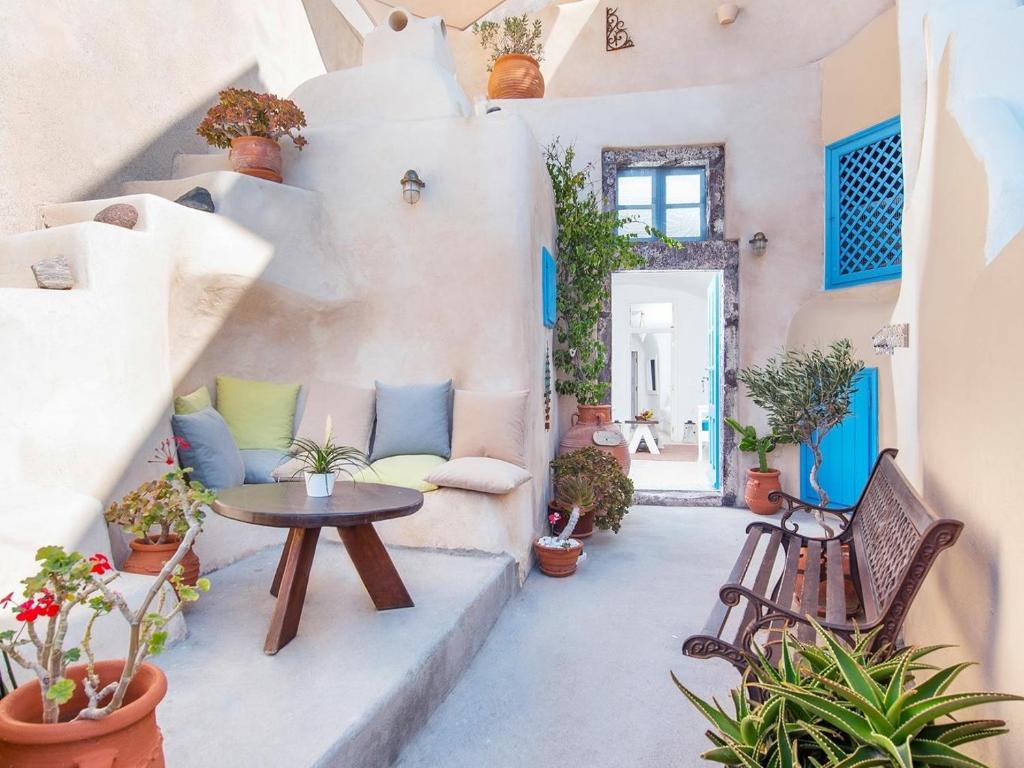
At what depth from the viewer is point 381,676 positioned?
2.24m

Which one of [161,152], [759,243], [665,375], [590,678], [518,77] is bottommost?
[590,678]

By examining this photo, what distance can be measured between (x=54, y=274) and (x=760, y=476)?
18.3 feet

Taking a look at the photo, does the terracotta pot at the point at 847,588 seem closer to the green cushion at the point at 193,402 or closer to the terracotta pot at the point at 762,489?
the terracotta pot at the point at 762,489

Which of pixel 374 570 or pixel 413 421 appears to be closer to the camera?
pixel 374 570

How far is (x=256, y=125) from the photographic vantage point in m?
4.41

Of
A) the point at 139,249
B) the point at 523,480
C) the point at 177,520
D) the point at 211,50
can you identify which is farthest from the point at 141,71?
the point at 523,480

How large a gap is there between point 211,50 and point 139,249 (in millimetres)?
2710

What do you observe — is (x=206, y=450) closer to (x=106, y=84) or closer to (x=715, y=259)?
(x=106, y=84)

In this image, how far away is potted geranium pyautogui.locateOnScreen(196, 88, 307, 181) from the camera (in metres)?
4.36

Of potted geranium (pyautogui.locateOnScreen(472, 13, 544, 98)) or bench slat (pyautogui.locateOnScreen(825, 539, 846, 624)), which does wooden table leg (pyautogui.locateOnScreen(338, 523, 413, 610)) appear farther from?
potted geranium (pyautogui.locateOnScreen(472, 13, 544, 98))

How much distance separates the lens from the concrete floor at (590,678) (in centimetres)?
228

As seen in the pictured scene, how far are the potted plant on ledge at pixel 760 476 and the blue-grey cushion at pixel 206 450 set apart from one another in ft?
14.9

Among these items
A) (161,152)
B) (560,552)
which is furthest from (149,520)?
(161,152)

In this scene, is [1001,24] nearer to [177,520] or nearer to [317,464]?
[317,464]
